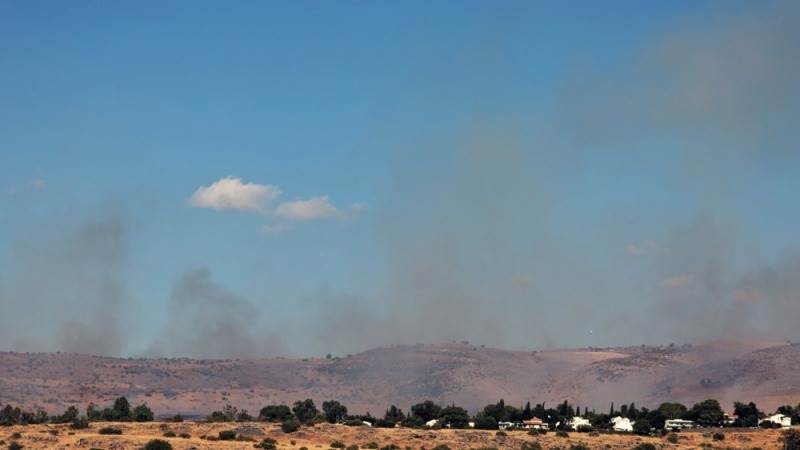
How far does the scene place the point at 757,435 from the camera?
Answer: 149500 mm

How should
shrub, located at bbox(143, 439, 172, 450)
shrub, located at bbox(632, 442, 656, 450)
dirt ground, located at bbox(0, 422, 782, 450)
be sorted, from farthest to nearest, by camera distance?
shrub, located at bbox(632, 442, 656, 450) → dirt ground, located at bbox(0, 422, 782, 450) → shrub, located at bbox(143, 439, 172, 450)

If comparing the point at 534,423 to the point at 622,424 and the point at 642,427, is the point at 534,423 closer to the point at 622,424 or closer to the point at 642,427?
the point at 622,424

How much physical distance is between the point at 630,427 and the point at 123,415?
8057cm

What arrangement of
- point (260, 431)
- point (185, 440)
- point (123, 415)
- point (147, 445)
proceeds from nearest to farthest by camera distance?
point (147, 445)
point (185, 440)
point (260, 431)
point (123, 415)

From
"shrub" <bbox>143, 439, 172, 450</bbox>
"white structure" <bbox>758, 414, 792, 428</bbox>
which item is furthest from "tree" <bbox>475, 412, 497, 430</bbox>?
"shrub" <bbox>143, 439, 172, 450</bbox>

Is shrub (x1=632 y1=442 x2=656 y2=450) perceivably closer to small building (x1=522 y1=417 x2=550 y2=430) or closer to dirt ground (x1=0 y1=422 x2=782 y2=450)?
dirt ground (x1=0 y1=422 x2=782 y2=450)

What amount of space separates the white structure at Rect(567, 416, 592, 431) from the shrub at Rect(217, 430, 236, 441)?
2243 inches

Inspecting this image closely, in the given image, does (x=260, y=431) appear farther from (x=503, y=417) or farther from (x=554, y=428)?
(x=503, y=417)

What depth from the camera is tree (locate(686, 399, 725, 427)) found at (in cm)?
17938

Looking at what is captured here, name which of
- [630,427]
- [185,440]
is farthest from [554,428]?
[185,440]

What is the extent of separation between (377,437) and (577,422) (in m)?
50.4

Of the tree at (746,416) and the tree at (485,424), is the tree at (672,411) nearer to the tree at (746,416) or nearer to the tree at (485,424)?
the tree at (746,416)

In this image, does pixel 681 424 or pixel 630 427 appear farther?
pixel 681 424

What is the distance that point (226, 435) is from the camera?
133 meters
